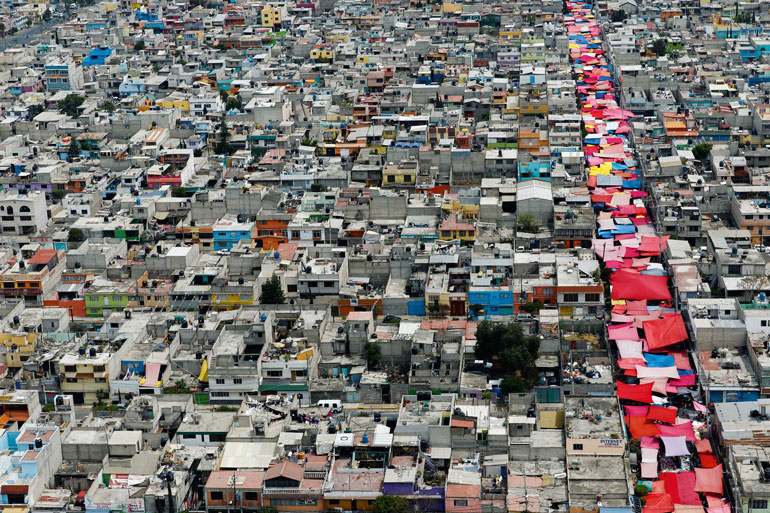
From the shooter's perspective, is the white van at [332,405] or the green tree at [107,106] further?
the green tree at [107,106]

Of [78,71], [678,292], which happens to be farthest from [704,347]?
[78,71]

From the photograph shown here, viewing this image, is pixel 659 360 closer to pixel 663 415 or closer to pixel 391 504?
pixel 663 415

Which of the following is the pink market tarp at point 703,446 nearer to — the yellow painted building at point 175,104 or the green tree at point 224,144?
the green tree at point 224,144

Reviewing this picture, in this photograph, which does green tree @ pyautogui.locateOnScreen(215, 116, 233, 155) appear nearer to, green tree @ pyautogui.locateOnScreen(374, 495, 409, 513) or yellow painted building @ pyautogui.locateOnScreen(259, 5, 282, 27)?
yellow painted building @ pyautogui.locateOnScreen(259, 5, 282, 27)

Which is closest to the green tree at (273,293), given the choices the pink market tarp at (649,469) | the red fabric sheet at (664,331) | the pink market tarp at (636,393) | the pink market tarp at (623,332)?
the pink market tarp at (623,332)

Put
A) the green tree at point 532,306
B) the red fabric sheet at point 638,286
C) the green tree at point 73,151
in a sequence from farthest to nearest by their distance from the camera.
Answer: the green tree at point 73,151, the red fabric sheet at point 638,286, the green tree at point 532,306

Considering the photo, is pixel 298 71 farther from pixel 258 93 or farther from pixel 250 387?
pixel 250 387

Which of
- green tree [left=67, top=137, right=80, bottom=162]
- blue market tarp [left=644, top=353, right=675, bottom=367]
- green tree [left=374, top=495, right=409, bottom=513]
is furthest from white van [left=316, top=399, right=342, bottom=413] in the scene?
green tree [left=67, top=137, right=80, bottom=162]

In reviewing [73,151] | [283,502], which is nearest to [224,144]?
[73,151]
